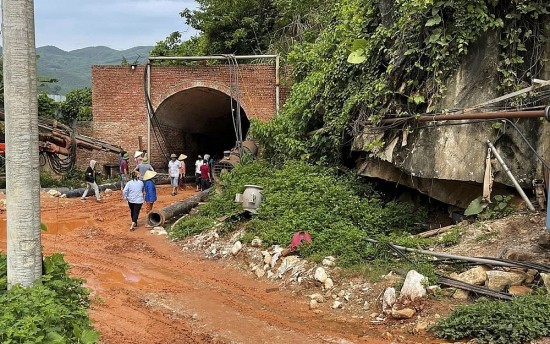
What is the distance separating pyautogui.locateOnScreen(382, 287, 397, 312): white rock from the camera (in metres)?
6.18

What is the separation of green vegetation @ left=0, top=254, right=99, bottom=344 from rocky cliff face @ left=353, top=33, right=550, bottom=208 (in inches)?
244

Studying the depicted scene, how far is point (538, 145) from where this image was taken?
24.4ft

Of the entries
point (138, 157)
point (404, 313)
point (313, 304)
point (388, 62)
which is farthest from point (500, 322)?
point (138, 157)

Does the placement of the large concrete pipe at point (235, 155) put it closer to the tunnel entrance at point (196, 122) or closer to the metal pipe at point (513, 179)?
the tunnel entrance at point (196, 122)

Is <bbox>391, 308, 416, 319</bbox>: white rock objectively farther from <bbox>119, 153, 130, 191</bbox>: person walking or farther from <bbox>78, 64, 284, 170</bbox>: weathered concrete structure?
<bbox>119, 153, 130, 191</bbox>: person walking

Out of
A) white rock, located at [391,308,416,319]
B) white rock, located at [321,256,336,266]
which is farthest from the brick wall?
white rock, located at [391,308,416,319]

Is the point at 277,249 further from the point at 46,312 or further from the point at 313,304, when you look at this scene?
the point at 46,312

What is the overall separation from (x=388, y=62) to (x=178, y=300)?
243 inches

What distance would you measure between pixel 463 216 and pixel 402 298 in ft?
9.79

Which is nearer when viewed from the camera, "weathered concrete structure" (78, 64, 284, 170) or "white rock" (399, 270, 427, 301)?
"white rock" (399, 270, 427, 301)

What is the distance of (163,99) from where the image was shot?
1803 cm

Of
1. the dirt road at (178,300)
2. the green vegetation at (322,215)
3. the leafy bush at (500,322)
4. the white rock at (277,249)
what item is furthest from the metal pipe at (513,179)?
the white rock at (277,249)

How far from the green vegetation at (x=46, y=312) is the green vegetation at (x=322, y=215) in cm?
438

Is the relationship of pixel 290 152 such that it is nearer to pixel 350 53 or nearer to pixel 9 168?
pixel 350 53
